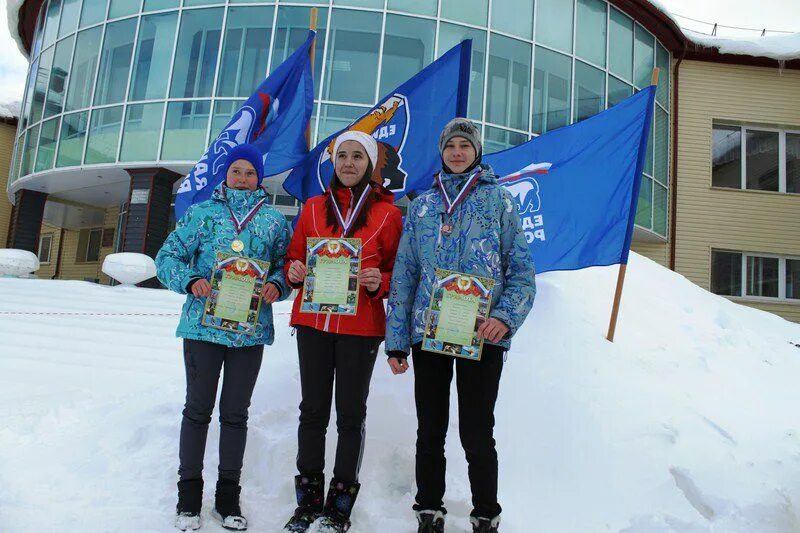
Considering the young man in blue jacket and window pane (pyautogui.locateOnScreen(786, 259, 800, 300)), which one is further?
window pane (pyautogui.locateOnScreen(786, 259, 800, 300))

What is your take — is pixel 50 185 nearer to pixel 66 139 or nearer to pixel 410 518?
pixel 66 139

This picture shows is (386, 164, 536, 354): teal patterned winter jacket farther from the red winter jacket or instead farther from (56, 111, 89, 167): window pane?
(56, 111, 89, 167): window pane

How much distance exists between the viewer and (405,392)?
4.05 meters

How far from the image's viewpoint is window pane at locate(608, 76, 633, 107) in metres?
14.3

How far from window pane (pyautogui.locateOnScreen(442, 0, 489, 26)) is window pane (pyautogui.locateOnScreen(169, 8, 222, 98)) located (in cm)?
507

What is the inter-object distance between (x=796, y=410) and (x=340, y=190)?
450cm

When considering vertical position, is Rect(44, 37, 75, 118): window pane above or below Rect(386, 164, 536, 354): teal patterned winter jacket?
above

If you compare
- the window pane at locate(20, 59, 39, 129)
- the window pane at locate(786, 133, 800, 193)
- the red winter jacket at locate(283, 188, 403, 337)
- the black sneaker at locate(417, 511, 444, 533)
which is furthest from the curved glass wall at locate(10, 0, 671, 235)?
the black sneaker at locate(417, 511, 444, 533)

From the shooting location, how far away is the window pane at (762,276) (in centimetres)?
1548

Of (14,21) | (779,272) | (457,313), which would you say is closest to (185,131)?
(14,21)

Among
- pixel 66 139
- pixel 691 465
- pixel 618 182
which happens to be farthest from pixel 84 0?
pixel 691 465

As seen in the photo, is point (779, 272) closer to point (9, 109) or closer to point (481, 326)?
point (481, 326)

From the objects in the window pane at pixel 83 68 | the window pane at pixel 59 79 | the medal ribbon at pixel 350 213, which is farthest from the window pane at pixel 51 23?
the medal ribbon at pixel 350 213

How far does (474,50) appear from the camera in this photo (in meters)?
12.9
